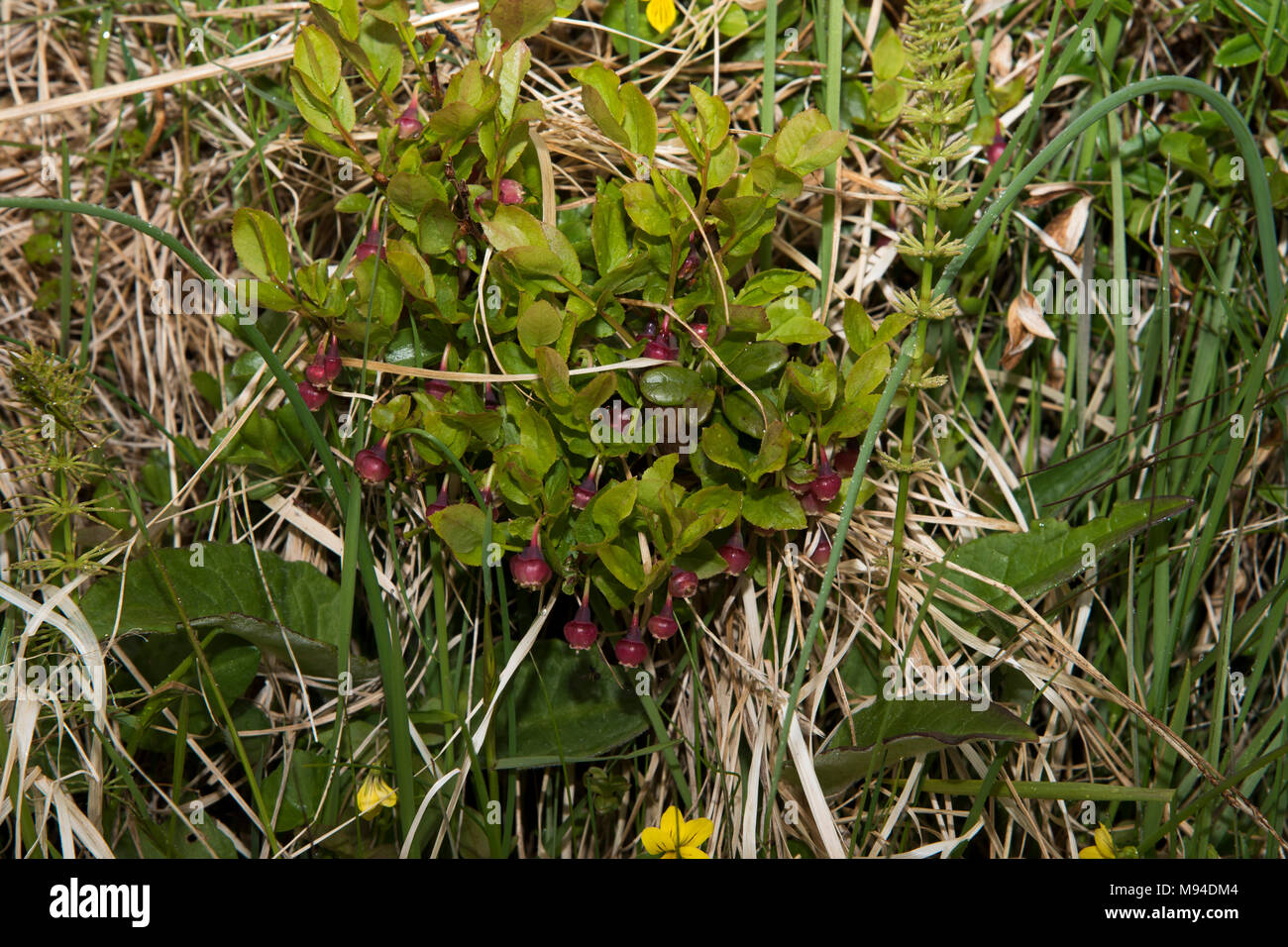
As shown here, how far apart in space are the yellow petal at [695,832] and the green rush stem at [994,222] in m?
0.07

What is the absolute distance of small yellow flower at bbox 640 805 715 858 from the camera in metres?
1.09

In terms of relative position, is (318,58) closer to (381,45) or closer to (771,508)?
(381,45)

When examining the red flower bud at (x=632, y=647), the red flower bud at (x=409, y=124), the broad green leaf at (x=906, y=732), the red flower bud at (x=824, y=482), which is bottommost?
the broad green leaf at (x=906, y=732)

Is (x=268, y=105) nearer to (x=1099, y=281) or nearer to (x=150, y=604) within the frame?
(x=150, y=604)

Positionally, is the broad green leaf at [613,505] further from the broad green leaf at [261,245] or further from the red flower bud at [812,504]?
the broad green leaf at [261,245]

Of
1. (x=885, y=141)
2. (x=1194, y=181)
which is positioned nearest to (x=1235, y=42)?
(x=1194, y=181)

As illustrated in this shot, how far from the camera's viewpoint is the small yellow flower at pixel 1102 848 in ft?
3.69

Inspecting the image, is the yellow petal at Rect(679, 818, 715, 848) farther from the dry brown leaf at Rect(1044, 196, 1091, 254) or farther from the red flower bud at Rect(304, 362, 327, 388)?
the dry brown leaf at Rect(1044, 196, 1091, 254)

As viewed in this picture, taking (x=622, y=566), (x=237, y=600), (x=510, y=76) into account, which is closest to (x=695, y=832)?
(x=622, y=566)

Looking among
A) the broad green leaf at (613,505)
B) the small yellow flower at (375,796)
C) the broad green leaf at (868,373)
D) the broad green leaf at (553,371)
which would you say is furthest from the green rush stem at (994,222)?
the small yellow flower at (375,796)

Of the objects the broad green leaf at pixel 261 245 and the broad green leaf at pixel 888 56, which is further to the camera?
the broad green leaf at pixel 888 56

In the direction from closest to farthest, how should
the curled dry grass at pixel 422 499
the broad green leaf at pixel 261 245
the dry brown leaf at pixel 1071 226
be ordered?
the broad green leaf at pixel 261 245 < the curled dry grass at pixel 422 499 < the dry brown leaf at pixel 1071 226

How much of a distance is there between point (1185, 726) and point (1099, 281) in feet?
2.19
